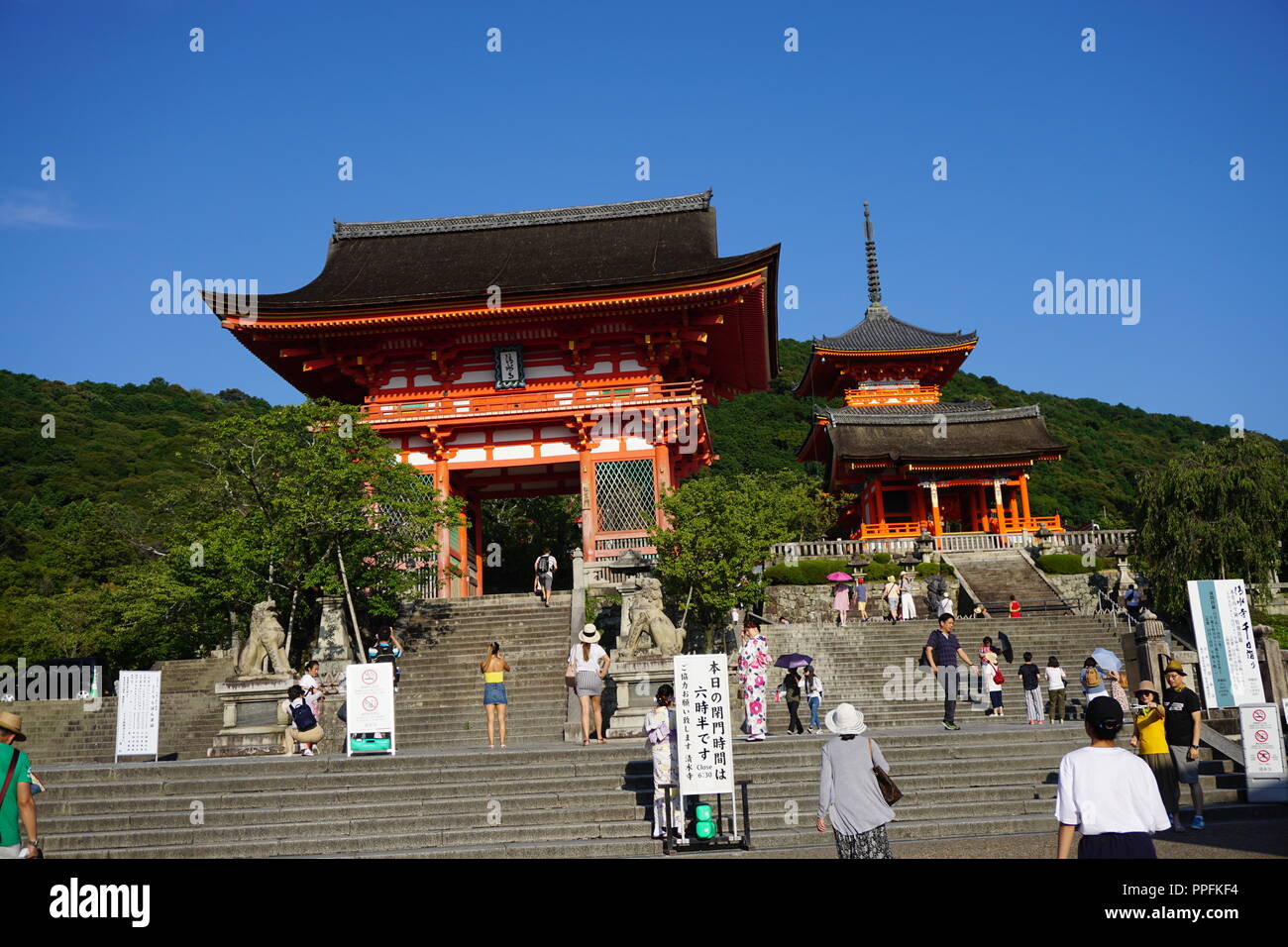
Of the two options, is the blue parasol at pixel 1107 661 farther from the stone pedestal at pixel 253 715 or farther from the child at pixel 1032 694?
the stone pedestal at pixel 253 715

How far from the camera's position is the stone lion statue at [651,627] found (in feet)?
48.8

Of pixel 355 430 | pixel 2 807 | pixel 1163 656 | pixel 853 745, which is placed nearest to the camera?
pixel 2 807

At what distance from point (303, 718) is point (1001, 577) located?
22.5m

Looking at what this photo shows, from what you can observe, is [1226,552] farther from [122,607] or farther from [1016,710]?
[122,607]

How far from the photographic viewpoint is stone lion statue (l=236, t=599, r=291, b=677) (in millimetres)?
15180

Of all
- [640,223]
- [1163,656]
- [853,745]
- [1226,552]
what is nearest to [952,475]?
[1226,552]

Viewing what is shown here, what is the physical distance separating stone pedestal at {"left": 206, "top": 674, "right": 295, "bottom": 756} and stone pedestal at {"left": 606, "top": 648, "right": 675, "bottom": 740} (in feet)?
16.0

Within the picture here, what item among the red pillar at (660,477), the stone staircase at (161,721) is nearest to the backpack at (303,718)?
the stone staircase at (161,721)

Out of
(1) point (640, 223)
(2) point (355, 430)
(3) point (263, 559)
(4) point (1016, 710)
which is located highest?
(1) point (640, 223)

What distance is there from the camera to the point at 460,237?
31031 mm

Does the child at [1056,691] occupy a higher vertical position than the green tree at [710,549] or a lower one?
lower

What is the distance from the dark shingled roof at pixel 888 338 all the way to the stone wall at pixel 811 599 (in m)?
17.1
